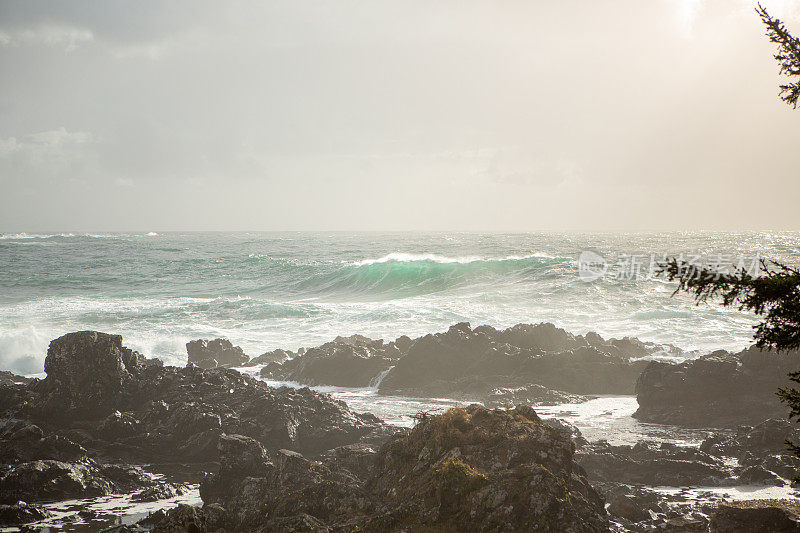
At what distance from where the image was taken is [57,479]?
1053 centimetres

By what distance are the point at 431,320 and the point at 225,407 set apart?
20.3 m

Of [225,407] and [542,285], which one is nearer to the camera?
[225,407]

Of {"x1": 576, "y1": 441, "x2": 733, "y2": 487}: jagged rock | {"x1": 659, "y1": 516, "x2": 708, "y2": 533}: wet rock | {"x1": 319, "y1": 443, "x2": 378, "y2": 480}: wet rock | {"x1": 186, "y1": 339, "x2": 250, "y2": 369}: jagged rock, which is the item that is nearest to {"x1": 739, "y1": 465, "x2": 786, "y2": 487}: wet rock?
{"x1": 576, "y1": 441, "x2": 733, "y2": 487}: jagged rock

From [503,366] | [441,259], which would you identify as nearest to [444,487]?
[503,366]

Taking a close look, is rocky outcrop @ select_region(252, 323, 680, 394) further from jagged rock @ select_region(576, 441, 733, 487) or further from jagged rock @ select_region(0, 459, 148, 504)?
jagged rock @ select_region(0, 459, 148, 504)

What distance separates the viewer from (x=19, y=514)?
30.5 ft

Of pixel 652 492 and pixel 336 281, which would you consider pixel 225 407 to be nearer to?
pixel 652 492

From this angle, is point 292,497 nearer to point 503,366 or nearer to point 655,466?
point 655,466

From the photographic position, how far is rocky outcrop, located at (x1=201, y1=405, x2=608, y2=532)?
7.10m

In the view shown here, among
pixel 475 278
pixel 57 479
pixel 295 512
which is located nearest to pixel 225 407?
pixel 57 479

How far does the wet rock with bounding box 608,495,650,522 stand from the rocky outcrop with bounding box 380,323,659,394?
32.1ft

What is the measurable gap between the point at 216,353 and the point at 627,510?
2074cm

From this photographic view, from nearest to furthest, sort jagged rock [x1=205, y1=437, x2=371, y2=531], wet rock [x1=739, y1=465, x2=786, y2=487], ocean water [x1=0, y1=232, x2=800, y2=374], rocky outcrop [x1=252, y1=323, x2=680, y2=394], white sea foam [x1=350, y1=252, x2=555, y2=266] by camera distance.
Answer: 1. jagged rock [x1=205, y1=437, x2=371, y2=531]
2. wet rock [x1=739, y1=465, x2=786, y2=487]
3. rocky outcrop [x1=252, y1=323, x2=680, y2=394]
4. ocean water [x1=0, y1=232, x2=800, y2=374]
5. white sea foam [x1=350, y1=252, x2=555, y2=266]

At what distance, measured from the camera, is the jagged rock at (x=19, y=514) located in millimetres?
9164
